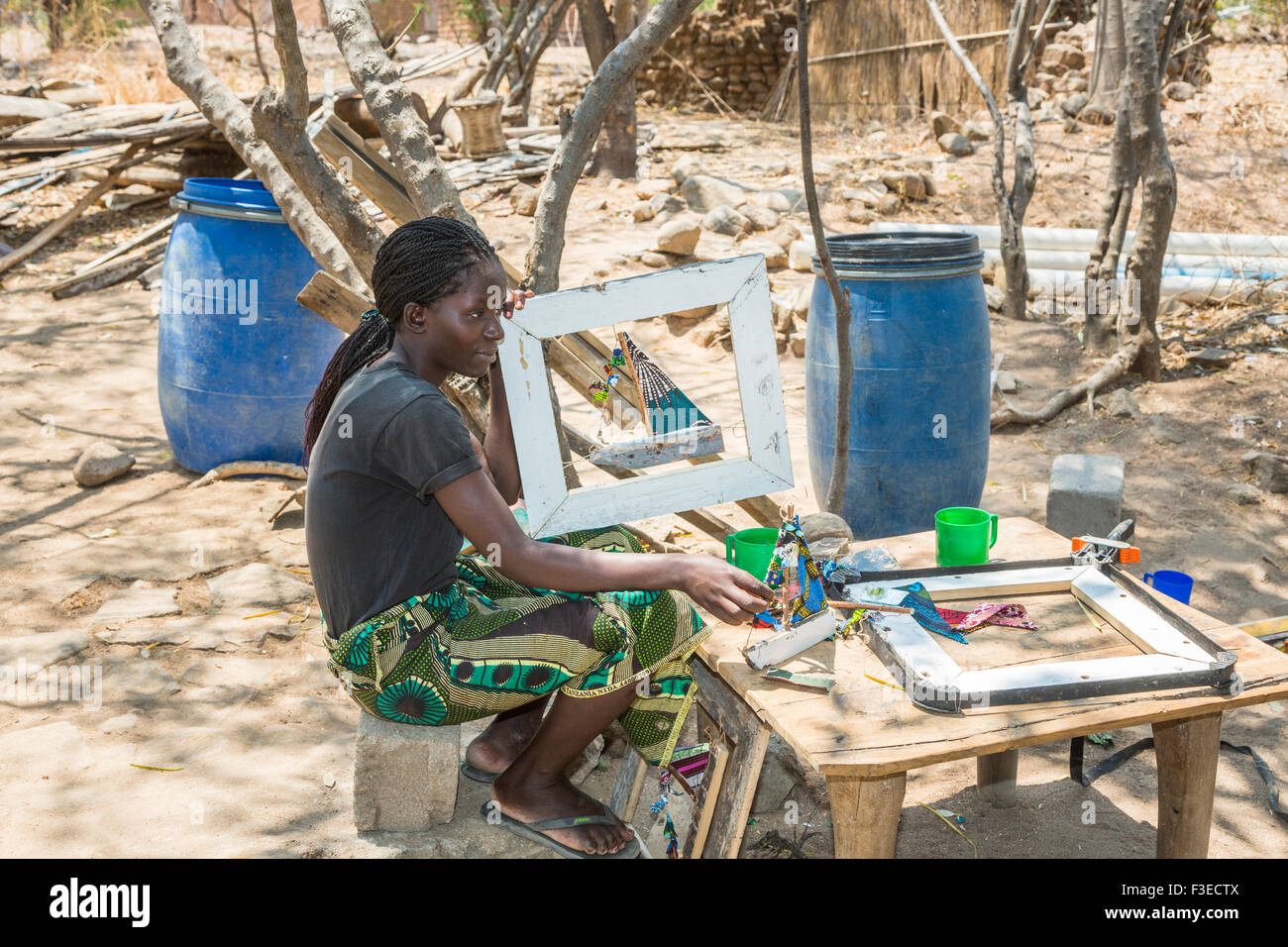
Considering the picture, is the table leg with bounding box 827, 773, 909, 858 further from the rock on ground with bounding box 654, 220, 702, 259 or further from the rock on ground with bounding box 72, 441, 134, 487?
the rock on ground with bounding box 654, 220, 702, 259

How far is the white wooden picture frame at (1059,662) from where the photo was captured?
2.01 meters

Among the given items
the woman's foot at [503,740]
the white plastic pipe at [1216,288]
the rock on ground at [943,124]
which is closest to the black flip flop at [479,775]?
the woman's foot at [503,740]

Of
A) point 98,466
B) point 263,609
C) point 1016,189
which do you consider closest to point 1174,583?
point 263,609

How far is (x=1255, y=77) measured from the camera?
1029 cm

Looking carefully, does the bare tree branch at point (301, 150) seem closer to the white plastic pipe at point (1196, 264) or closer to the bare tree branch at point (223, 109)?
the bare tree branch at point (223, 109)

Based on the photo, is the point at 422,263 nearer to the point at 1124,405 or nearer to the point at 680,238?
the point at 1124,405

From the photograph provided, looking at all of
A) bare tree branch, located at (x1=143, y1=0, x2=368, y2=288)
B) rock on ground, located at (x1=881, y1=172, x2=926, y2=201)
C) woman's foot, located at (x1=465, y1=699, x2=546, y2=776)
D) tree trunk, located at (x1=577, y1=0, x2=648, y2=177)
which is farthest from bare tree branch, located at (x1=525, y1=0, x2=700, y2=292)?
tree trunk, located at (x1=577, y1=0, x2=648, y2=177)

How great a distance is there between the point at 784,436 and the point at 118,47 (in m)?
15.5

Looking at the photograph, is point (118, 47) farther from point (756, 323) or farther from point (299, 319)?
point (756, 323)

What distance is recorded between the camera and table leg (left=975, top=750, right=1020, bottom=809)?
283 centimetres

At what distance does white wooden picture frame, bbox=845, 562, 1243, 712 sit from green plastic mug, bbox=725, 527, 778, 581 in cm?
21

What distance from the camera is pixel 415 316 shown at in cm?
220

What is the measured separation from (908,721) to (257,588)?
8.63 feet
